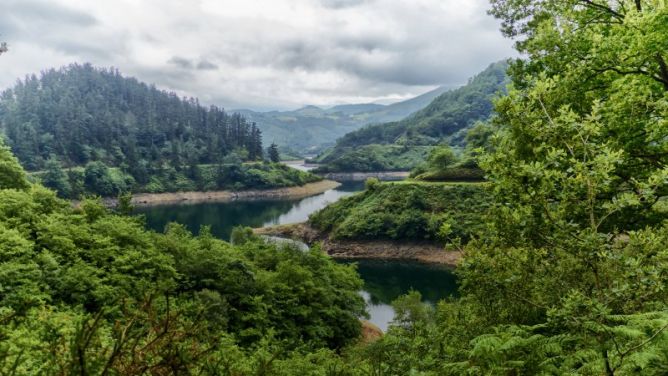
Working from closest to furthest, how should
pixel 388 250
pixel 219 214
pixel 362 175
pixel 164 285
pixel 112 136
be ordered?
pixel 164 285
pixel 388 250
pixel 219 214
pixel 112 136
pixel 362 175

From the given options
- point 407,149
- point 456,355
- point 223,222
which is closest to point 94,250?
point 456,355

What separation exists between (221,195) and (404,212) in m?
86.3

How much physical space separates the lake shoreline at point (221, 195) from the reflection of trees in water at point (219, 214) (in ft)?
25.0

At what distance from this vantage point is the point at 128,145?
15188 centimetres

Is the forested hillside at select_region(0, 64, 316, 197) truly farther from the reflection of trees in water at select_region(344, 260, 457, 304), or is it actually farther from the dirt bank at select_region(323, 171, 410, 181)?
the reflection of trees in water at select_region(344, 260, 457, 304)

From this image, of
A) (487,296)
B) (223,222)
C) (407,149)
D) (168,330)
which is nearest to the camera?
(168,330)

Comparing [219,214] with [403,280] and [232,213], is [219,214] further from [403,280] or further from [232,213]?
[403,280]

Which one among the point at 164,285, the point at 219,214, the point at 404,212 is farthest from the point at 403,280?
the point at 219,214

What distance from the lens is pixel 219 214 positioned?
109 meters

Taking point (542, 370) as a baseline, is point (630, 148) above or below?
above

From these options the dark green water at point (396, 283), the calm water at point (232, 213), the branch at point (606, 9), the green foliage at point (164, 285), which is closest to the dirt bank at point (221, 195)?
the calm water at point (232, 213)

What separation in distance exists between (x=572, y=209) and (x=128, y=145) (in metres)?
166

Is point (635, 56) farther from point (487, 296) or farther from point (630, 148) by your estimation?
point (487, 296)

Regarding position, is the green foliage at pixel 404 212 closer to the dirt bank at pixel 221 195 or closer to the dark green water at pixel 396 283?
the dark green water at pixel 396 283
